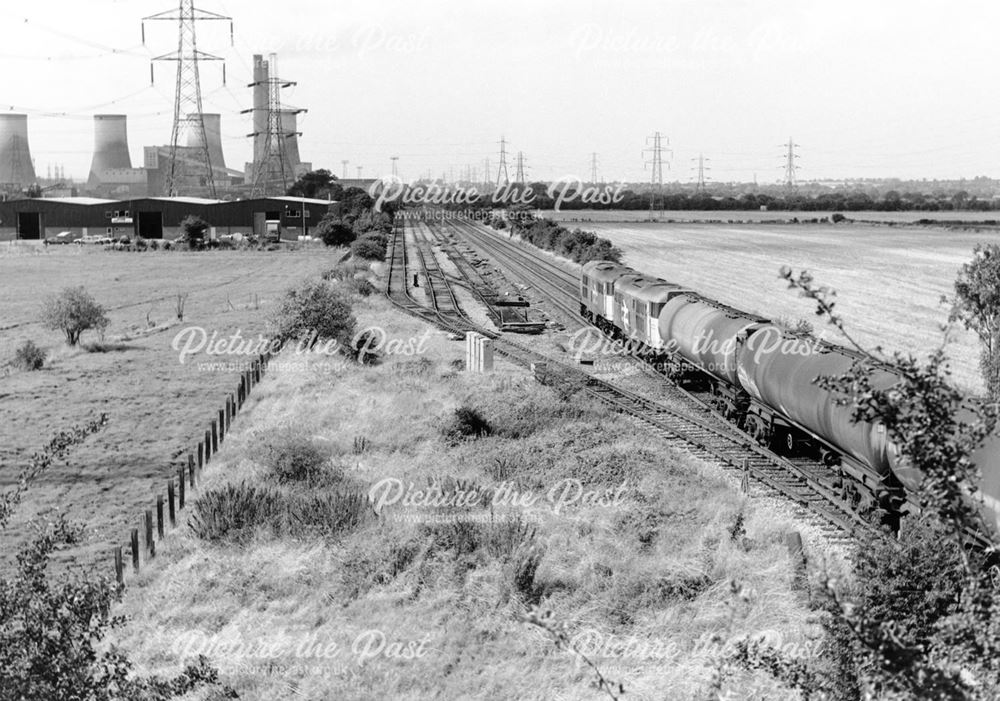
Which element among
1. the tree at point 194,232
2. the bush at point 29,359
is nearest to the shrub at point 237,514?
the bush at point 29,359

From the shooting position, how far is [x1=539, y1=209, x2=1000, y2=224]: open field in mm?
155500

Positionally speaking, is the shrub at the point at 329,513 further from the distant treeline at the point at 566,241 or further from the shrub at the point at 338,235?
the shrub at the point at 338,235

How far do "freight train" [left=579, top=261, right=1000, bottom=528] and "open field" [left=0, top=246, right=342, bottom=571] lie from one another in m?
12.0

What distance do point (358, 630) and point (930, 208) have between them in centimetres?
19186

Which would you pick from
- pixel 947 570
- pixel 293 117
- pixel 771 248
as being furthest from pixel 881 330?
pixel 293 117

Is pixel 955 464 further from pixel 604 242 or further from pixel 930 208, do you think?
pixel 930 208

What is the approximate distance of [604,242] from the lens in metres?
80.0

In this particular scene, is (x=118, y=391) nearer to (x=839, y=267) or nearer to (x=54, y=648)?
(x=54, y=648)

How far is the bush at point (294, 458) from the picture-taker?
1955cm

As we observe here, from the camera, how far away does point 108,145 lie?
19775cm

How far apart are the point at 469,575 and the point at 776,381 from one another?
7.89 m

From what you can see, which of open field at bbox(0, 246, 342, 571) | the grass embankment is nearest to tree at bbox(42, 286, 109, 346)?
open field at bbox(0, 246, 342, 571)

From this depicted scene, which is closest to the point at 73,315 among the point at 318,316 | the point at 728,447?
the point at 318,316

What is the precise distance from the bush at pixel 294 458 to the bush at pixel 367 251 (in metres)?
54.9
